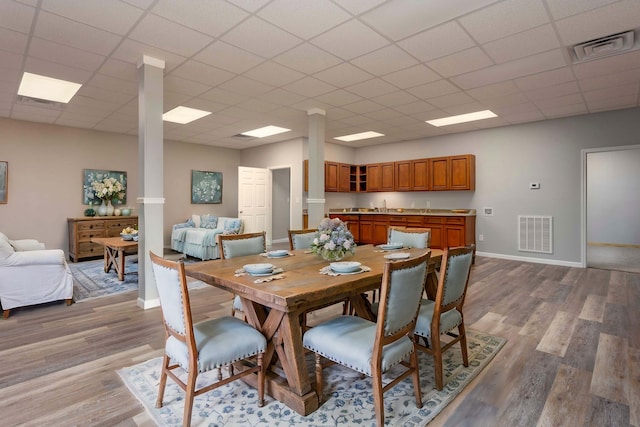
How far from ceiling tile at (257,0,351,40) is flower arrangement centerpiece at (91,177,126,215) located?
19.2 ft

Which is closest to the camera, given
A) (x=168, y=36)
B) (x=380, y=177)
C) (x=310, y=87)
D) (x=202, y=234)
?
(x=168, y=36)

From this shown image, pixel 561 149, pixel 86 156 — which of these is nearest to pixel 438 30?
pixel 561 149

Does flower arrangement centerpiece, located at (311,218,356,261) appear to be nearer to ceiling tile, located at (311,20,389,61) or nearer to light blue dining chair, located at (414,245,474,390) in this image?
light blue dining chair, located at (414,245,474,390)

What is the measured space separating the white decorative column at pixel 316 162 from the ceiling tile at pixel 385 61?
1708 millimetres

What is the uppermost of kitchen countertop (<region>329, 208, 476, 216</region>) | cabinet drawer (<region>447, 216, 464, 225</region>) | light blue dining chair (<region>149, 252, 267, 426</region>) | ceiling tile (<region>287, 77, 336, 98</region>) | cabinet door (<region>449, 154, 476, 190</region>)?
ceiling tile (<region>287, 77, 336, 98</region>)

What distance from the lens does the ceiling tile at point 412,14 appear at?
256cm

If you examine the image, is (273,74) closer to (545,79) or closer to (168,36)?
(168,36)

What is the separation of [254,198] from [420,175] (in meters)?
3.99

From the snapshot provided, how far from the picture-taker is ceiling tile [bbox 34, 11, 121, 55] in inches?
110

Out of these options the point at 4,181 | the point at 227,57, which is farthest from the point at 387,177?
the point at 4,181

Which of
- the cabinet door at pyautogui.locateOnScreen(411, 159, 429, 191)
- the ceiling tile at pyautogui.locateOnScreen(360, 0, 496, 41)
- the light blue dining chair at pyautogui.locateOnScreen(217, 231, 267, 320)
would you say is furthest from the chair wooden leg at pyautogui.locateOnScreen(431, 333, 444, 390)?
the cabinet door at pyautogui.locateOnScreen(411, 159, 429, 191)

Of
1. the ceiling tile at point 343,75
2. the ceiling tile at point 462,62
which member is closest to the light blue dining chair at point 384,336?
the ceiling tile at point 462,62

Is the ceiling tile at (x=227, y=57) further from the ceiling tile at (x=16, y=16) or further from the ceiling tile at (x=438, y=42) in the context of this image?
the ceiling tile at (x=438, y=42)

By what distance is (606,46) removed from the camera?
3189mm
